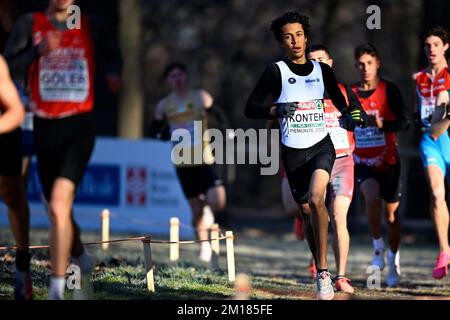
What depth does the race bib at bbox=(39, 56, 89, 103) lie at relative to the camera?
7.82 metres

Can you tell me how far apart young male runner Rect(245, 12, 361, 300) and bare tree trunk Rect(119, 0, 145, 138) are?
48.7 ft

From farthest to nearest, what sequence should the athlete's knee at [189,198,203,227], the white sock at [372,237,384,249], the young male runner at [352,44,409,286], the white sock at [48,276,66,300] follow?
the athlete's knee at [189,198,203,227], the white sock at [372,237,384,249], the young male runner at [352,44,409,286], the white sock at [48,276,66,300]

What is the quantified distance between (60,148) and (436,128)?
15.0ft

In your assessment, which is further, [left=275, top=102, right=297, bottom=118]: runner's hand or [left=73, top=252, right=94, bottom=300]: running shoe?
[left=275, top=102, right=297, bottom=118]: runner's hand

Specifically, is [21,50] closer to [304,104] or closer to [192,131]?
[304,104]

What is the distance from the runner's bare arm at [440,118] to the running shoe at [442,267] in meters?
1.18

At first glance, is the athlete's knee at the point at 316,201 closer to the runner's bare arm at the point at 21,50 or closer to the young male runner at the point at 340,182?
the young male runner at the point at 340,182

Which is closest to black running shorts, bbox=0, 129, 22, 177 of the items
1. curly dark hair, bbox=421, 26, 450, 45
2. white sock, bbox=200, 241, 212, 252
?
curly dark hair, bbox=421, 26, 450, 45

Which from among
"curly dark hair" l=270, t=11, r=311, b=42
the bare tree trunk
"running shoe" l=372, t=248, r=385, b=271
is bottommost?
"running shoe" l=372, t=248, r=385, b=271

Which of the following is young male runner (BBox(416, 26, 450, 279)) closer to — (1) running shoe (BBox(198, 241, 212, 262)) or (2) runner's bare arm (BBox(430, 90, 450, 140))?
(2) runner's bare arm (BBox(430, 90, 450, 140))

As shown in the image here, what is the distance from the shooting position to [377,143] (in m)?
11.5

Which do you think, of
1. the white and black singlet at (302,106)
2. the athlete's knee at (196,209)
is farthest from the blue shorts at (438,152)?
the athlete's knee at (196,209)

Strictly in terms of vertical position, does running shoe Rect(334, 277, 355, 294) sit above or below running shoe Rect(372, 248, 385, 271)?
below
